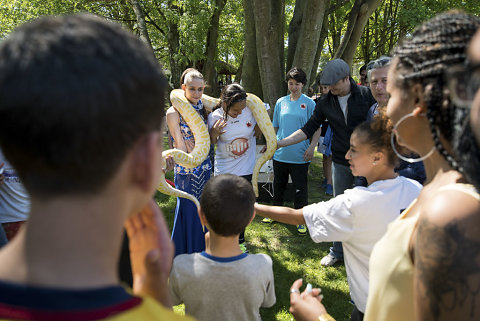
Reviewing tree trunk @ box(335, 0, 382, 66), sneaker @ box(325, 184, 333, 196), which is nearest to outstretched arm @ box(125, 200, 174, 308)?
sneaker @ box(325, 184, 333, 196)

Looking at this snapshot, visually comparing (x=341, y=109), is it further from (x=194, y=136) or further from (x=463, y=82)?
(x=463, y=82)

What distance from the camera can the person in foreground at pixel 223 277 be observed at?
177 cm

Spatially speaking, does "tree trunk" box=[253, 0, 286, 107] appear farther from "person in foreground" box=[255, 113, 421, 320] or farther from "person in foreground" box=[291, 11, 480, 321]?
"person in foreground" box=[291, 11, 480, 321]

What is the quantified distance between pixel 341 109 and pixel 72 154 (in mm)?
3793

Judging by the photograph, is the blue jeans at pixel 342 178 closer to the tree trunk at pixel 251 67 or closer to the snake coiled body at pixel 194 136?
the snake coiled body at pixel 194 136

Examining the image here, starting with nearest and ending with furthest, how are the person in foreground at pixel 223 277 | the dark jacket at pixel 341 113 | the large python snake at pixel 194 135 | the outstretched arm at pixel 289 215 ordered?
the person in foreground at pixel 223 277, the outstretched arm at pixel 289 215, the large python snake at pixel 194 135, the dark jacket at pixel 341 113

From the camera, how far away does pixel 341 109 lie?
4004 mm

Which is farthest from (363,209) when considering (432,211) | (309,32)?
(309,32)

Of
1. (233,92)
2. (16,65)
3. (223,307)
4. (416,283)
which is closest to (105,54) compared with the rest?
(16,65)

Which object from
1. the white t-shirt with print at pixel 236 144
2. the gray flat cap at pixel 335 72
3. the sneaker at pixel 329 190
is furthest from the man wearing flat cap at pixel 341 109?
the sneaker at pixel 329 190

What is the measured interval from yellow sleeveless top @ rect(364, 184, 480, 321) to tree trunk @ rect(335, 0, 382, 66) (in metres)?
9.04

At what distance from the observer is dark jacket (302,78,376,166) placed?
12.7 feet

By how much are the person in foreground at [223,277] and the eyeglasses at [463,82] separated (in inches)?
52.4

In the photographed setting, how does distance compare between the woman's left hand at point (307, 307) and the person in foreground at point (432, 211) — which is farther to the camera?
the woman's left hand at point (307, 307)
